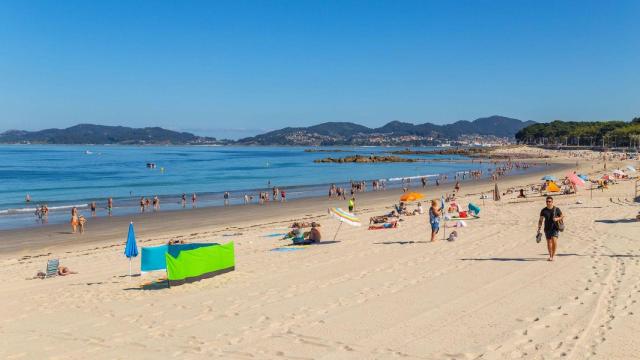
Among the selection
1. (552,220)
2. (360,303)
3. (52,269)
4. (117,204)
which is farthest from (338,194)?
(360,303)

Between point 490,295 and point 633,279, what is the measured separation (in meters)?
2.78

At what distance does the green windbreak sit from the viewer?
35.5 ft

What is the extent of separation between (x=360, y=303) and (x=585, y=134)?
153405 mm

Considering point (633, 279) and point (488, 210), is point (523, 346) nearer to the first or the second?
point (633, 279)

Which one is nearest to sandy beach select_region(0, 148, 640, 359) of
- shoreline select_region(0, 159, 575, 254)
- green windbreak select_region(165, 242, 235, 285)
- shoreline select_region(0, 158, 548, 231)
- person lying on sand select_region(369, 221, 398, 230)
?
green windbreak select_region(165, 242, 235, 285)

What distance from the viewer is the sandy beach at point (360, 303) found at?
681cm

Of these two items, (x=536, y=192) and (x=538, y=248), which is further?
(x=536, y=192)

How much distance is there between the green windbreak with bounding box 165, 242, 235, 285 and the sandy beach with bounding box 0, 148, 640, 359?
0.23 m

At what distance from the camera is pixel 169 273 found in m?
10.8

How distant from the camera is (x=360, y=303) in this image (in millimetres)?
8914

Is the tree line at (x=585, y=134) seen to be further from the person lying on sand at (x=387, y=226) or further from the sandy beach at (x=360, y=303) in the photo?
the sandy beach at (x=360, y=303)

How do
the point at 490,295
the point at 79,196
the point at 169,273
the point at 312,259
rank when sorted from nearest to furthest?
the point at 490,295, the point at 169,273, the point at 312,259, the point at 79,196

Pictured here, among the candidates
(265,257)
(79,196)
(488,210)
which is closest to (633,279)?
(265,257)

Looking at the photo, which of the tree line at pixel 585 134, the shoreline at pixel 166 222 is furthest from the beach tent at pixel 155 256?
the tree line at pixel 585 134
